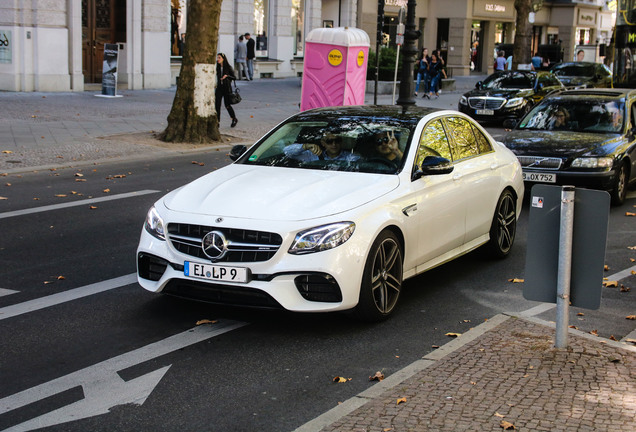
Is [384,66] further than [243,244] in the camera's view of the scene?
Yes

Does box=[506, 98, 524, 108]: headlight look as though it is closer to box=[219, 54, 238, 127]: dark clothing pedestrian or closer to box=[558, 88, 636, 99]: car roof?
box=[219, 54, 238, 127]: dark clothing pedestrian

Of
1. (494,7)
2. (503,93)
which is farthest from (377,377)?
(494,7)

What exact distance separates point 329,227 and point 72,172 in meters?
9.30

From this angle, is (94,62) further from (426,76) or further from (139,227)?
(139,227)

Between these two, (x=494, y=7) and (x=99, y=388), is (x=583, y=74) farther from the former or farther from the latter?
(x=99, y=388)

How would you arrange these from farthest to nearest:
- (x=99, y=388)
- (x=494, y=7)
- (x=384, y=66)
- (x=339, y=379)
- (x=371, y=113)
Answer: (x=494, y=7) < (x=384, y=66) < (x=371, y=113) < (x=339, y=379) < (x=99, y=388)

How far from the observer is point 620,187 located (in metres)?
12.3

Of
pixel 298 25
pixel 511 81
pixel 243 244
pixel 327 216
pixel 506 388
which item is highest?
pixel 298 25

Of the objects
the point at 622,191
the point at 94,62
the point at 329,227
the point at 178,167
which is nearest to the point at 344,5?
the point at 94,62

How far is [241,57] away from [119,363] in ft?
98.4

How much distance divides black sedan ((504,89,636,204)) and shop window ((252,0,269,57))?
24.7 m

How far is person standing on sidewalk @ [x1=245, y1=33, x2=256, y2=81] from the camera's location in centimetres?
A: 3431

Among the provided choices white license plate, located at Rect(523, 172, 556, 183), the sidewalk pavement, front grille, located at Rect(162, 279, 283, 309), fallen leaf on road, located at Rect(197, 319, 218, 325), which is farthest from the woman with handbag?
the sidewalk pavement

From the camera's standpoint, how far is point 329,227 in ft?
20.0
